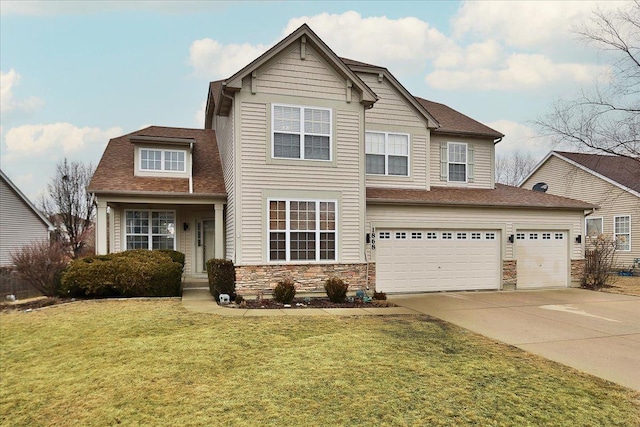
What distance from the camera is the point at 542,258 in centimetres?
1484

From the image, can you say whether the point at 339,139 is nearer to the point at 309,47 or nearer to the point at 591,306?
the point at 309,47

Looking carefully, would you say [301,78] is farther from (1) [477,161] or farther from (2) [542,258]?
(2) [542,258]

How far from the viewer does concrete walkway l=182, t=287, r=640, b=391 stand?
6316mm

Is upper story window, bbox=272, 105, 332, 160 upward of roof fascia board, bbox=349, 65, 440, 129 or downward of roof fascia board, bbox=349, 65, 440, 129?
downward

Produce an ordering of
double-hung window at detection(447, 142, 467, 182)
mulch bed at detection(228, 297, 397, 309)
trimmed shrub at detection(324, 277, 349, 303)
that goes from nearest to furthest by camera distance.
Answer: mulch bed at detection(228, 297, 397, 309) → trimmed shrub at detection(324, 277, 349, 303) → double-hung window at detection(447, 142, 467, 182)

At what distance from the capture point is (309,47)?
1178 cm

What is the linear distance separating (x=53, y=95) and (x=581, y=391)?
2413 cm

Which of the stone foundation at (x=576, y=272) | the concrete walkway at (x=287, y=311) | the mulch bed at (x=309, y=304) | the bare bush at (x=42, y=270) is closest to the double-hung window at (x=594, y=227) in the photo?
the stone foundation at (x=576, y=272)

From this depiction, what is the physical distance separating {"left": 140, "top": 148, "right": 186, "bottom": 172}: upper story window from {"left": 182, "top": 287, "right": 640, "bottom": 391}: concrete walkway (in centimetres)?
440

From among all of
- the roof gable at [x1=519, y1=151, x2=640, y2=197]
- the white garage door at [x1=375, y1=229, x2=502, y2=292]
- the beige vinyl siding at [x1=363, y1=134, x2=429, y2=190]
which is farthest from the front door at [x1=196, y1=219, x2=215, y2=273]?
the roof gable at [x1=519, y1=151, x2=640, y2=197]

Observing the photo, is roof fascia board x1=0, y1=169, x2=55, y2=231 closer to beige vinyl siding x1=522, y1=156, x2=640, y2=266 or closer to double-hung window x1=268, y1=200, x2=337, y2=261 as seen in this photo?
double-hung window x1=268, y1=200, x2=337, y2=261

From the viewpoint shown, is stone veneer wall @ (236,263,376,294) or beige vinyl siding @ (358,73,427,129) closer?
stone veneer wall @ (236,263,376,294)

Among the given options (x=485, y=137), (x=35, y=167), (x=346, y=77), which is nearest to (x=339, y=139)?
(x=346, y=77)

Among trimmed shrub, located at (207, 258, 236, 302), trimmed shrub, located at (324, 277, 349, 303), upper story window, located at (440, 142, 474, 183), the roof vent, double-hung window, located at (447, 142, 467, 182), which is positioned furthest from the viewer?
the roof vent
